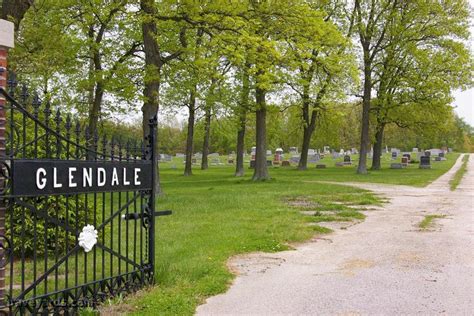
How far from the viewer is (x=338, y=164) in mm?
45281

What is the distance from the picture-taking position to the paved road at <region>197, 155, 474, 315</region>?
484 cm

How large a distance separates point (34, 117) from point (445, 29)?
99.4 ft

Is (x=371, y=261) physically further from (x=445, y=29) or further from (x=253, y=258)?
(x=445, y=29)

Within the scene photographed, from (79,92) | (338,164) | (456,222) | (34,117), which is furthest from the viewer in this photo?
(338,164)

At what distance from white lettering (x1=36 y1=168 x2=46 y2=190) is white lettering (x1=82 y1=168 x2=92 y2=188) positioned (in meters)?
0.48

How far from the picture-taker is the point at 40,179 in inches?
160

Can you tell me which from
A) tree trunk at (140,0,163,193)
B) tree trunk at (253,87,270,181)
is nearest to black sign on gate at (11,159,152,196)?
tree trunk at (140,0,163,193)

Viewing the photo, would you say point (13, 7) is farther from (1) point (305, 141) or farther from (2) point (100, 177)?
(1) point (305, 141)

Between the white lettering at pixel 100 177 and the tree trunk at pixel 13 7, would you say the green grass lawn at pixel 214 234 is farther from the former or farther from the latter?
the tree trunk at pixel 13 7

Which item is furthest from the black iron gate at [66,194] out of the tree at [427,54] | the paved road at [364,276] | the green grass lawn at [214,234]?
the tree at [427,54]

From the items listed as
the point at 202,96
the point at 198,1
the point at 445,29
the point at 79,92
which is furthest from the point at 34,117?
the point at 445,29

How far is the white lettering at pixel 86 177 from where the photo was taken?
179 inches

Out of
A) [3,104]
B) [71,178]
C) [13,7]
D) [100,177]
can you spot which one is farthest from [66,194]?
[13,7]

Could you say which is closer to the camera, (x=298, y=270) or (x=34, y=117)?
(x=34, y=117)
